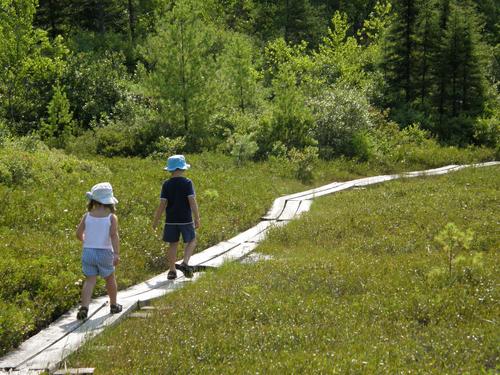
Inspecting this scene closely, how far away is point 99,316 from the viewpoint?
27.0 ft

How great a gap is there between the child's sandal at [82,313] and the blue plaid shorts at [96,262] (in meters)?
0.48

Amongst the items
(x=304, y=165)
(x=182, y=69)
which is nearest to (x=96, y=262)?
(x=304, y=165)

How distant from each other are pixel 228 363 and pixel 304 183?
16.1 m

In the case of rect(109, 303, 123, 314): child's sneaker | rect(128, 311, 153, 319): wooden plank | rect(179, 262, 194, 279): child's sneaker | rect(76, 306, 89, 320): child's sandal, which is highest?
rect(76, 306, 89, 320): child's sandal

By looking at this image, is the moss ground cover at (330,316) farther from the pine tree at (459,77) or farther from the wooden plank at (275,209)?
the pine tree at (459,77)

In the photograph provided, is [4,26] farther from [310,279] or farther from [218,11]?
[218,11]

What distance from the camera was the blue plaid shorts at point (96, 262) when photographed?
27.4 ft

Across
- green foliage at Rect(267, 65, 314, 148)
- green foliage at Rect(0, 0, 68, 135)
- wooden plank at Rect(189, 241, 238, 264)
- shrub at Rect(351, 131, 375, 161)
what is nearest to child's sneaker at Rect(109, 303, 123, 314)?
wooden plank at Rect(189, 241, 238, 264)

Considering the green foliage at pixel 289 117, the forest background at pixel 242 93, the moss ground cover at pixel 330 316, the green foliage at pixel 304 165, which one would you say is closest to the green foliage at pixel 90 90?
the forest background at pixel 242 93

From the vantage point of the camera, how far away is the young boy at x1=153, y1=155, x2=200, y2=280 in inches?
407

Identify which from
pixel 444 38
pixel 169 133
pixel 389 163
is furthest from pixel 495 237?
pixel 444 38

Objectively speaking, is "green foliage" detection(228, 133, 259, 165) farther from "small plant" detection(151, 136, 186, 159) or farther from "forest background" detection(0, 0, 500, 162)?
"small plant" detection(151, 136, 186, 159)

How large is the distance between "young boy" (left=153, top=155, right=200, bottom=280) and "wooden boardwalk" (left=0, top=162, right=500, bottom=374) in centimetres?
50

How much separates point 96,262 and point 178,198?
7.72ft
